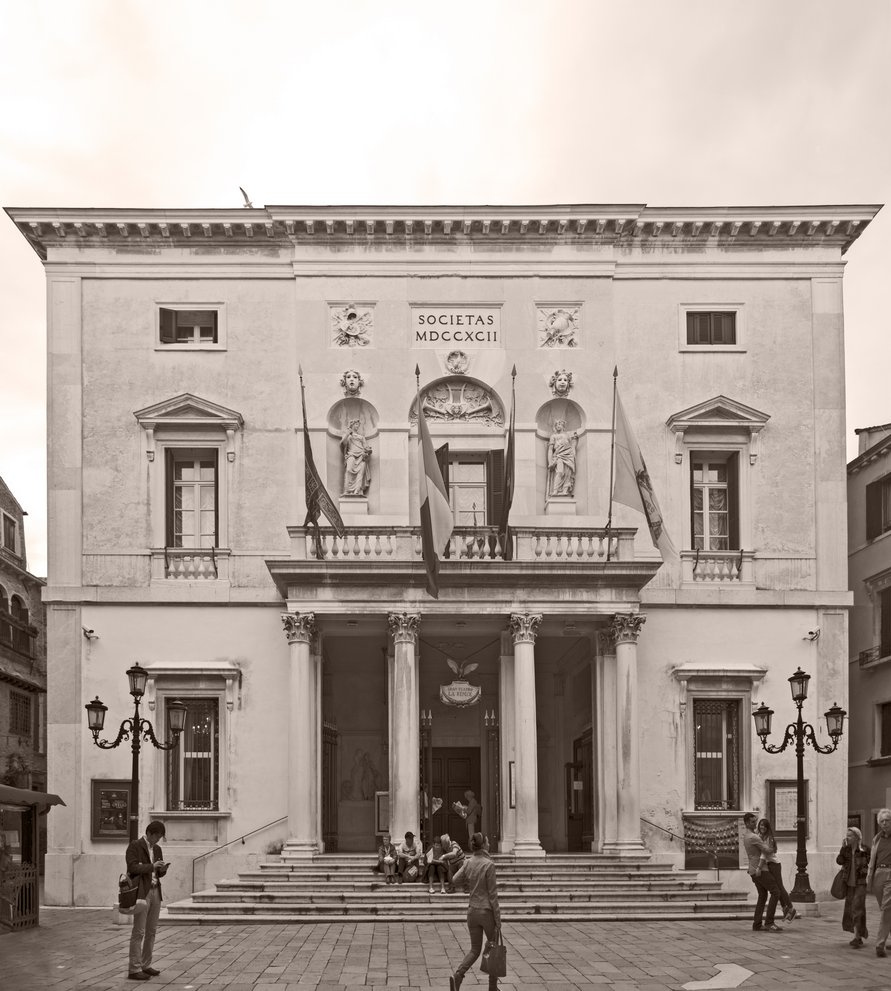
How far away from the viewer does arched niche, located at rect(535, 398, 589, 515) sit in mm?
33469

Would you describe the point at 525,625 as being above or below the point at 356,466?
below

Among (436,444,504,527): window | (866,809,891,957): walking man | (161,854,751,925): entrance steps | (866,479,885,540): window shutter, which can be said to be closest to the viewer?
(866,809,891,957): walking man

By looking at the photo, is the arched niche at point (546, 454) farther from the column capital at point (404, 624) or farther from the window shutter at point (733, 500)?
the column capital at point (404, 624)

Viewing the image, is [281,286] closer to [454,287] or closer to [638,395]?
[454,287]

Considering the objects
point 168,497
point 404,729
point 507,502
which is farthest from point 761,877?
point 168,497

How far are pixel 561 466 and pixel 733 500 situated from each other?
4117 mm

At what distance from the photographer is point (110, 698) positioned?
32.6m

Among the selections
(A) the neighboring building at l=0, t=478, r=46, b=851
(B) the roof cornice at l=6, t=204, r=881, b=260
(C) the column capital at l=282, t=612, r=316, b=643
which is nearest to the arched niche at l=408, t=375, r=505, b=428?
(B) the roof cornice at l=6, t=204, r=881, b=260

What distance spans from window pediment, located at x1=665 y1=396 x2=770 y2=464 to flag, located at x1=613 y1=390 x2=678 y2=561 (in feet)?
11.1

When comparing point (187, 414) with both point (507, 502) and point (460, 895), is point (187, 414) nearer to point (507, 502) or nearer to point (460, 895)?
point (507, 502)

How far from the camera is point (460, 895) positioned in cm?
2772

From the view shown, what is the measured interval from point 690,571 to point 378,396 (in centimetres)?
808

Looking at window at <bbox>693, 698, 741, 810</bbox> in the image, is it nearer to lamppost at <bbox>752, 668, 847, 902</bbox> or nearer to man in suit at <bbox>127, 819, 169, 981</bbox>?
lamppost at <bbox>752, 668, 847, 902</bbox>

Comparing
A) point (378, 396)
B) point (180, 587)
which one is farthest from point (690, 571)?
point (180, 587)
